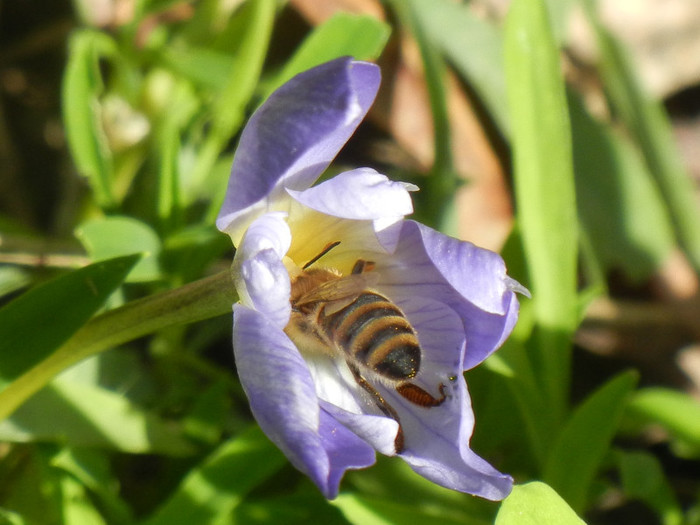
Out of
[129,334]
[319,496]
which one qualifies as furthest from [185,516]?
[129,334]

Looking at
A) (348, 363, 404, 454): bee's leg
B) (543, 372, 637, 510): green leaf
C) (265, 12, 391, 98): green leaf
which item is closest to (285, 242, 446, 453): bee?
(348, 363, 404, 454): bee's leg

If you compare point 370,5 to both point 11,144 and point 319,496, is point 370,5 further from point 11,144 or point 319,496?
point 319,496

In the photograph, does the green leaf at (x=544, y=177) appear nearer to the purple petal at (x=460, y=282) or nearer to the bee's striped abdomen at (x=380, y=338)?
the purple petal at (x=460, y=282)

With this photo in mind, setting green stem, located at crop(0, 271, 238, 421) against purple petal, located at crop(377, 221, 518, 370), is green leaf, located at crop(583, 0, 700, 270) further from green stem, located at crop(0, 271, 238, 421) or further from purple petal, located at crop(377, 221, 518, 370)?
green stem, located at crop(0, 271, 238, 421)

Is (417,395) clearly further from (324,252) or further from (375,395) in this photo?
(324,252)

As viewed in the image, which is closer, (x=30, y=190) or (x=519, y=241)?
(x=519, y=241)

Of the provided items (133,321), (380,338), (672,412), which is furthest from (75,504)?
(672,412)
